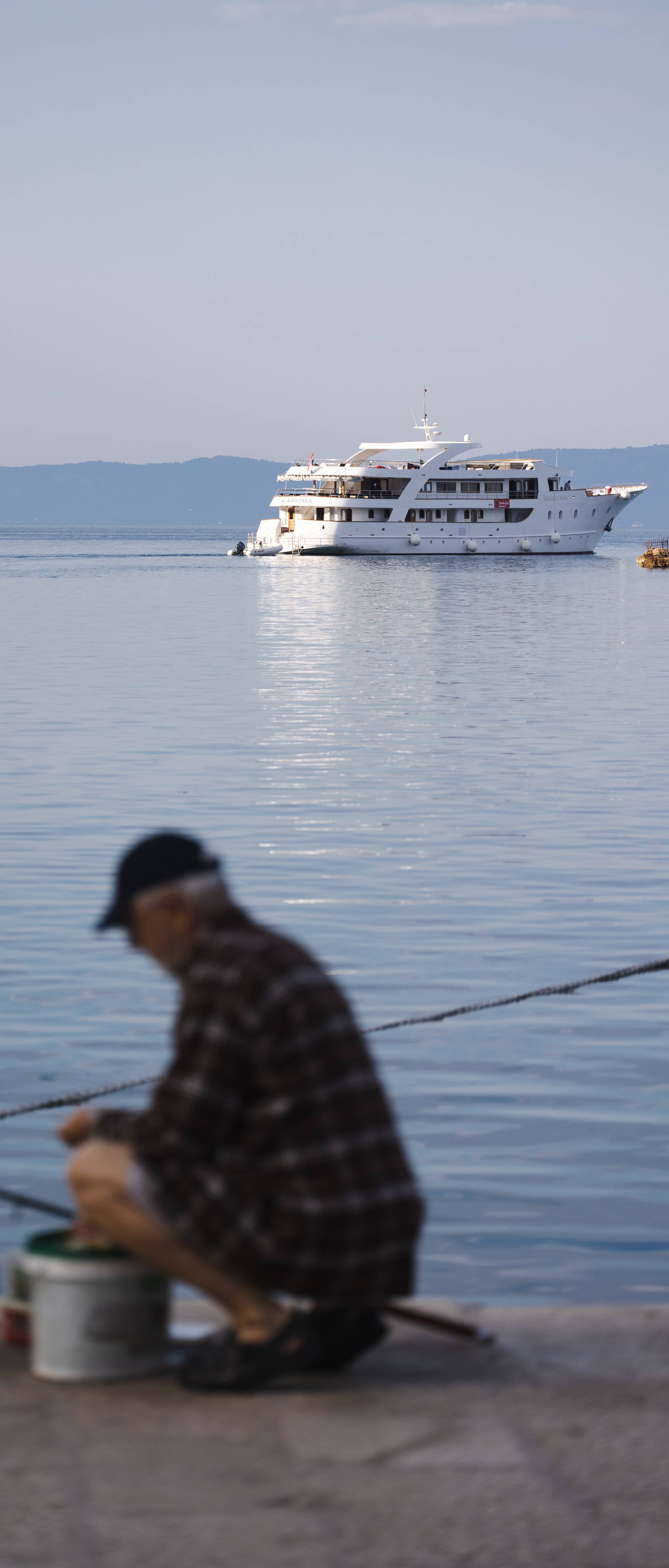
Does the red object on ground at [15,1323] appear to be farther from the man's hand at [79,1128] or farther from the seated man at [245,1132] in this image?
the seated man at [245,1132]

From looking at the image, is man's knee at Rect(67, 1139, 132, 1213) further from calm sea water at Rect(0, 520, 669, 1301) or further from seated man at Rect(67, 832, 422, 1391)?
calm sea water at Rect(0, 520, 669, 1301)

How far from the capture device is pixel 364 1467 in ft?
12.2

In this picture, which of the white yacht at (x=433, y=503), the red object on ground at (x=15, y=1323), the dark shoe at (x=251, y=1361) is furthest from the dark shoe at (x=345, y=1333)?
the white yacht at (x=433, y=503)

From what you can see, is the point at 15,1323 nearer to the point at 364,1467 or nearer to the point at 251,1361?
the point at 251,1361

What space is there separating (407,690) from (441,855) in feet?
64.3

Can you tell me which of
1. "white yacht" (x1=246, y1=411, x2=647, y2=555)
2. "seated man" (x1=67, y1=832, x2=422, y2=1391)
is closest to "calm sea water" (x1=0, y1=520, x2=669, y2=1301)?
"seated man" (x1=67, y1=832, x2=422, y2=1391)

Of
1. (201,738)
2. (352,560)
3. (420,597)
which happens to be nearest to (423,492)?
(352,560)

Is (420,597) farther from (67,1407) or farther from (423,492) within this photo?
(67,1407)

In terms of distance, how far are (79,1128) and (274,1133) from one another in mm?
522

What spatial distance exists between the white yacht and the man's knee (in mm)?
103475

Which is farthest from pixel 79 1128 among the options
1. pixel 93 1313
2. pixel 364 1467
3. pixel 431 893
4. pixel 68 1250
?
pixel 431 893

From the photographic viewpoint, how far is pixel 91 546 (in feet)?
570

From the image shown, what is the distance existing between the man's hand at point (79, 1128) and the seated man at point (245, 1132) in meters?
0.16

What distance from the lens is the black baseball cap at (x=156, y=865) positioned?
383 centimetres
